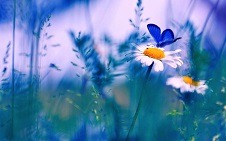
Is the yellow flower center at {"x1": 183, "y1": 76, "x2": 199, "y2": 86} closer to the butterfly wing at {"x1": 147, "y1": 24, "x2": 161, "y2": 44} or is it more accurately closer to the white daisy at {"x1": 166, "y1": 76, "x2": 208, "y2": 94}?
the white daisy at {"x1": 166, "y1": 76, "x2": 208, "y2": 94}

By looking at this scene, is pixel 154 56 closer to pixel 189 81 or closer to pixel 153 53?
pixel 153 53

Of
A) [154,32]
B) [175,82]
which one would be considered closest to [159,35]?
[154,32]

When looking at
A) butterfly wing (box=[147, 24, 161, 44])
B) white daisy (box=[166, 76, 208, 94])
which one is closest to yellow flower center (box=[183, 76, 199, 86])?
white daisy (box=[166, 76, 208, 94])

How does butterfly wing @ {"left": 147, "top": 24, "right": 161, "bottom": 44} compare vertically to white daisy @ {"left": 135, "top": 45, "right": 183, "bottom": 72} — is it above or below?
above

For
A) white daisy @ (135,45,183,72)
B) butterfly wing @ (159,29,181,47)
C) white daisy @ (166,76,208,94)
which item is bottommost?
white daisy @ (166,76,208,94)

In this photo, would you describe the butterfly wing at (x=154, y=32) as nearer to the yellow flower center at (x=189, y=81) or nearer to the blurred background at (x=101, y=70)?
the blurred background at (x=101, y=70)

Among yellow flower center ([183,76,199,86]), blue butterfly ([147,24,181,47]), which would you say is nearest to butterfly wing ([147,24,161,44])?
blue butterfly ([147,24,181,47])
